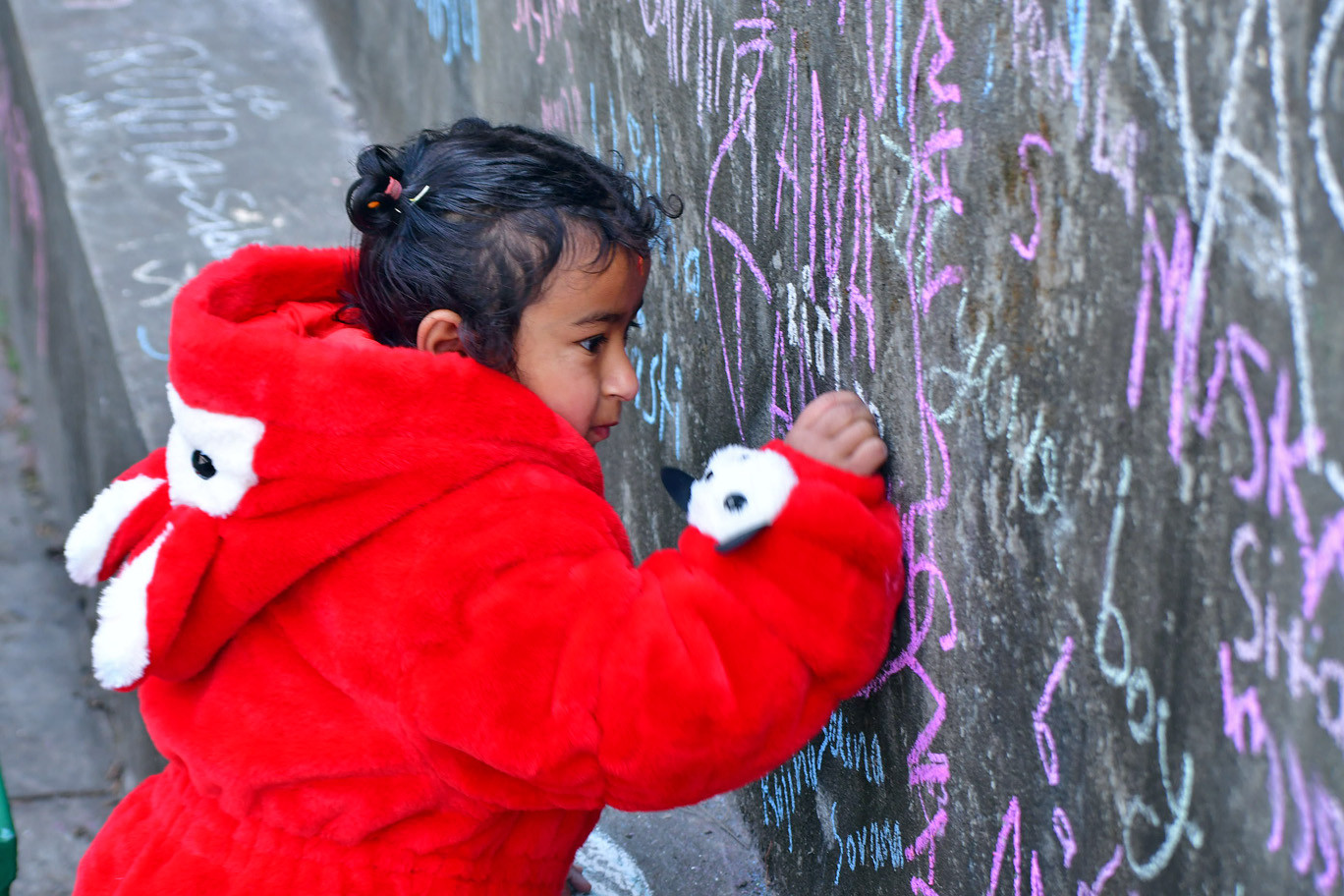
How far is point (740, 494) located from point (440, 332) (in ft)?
1.46

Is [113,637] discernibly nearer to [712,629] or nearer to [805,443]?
[712,629]

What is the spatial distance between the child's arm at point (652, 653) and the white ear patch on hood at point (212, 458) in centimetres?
29

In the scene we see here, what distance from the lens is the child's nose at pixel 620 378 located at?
154cm

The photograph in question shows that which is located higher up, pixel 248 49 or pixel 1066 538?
pixel 1066 538

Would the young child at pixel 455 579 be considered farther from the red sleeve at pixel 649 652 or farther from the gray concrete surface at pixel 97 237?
the gray concrete surface at pixel 97 237

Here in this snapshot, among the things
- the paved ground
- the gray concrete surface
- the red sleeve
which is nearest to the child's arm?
the red sleeve

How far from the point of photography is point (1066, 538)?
1.13 meters

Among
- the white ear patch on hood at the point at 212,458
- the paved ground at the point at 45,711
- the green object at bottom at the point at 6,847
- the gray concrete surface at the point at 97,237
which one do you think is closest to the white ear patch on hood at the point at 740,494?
the white ear patch on hood at the point at 212,458

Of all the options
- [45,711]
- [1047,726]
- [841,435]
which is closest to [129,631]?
[841,435]

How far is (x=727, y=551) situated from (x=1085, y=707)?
0.41 meters

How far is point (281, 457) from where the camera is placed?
4.54 feet

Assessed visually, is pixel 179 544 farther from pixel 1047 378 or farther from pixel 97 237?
pixel 97 237

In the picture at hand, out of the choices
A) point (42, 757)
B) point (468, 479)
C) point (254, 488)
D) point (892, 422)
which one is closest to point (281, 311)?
point (254, 488)

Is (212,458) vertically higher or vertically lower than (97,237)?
higher
